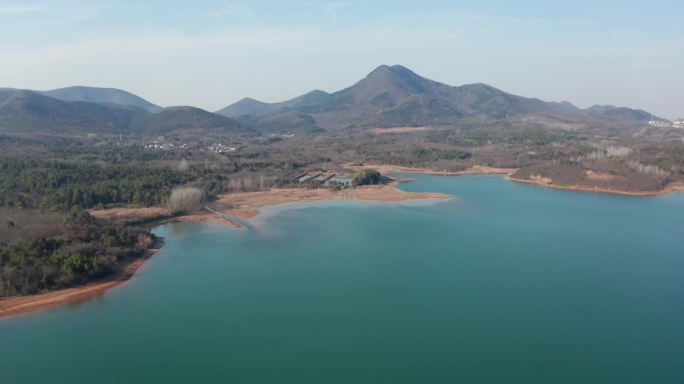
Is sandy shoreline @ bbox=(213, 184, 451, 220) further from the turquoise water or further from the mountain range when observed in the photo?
the mountain range

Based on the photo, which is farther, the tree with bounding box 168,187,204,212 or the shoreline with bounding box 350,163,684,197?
the shoreline with bounding box 350,163,684,197

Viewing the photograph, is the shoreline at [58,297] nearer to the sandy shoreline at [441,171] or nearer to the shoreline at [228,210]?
the shoreline at [228,210]

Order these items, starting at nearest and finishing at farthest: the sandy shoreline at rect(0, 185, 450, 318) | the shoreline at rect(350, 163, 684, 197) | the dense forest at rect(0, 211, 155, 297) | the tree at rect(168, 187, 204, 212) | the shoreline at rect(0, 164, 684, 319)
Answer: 1. the sandy shoreline at rect(0, 185, 450, 318)
2. the shoreline at rect(0, 164, 684, 319)
3. the dense forest at rect(0, 211, 155, 297)
4. the tree at rect(168, 187, 204, 212)
5. the shoreline at rect(350, 163, 684, 197)

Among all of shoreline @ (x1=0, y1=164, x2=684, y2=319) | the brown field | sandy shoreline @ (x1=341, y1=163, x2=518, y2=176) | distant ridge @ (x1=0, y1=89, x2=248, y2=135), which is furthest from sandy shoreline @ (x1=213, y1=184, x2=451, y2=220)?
distant ridge @ (x1=0, y1=89, x2=248, y2=135)

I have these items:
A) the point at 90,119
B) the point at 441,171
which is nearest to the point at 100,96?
the point at 90,119

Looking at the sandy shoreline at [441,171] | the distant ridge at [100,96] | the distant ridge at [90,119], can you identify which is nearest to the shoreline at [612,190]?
the sandy shoreline at [441,171]
